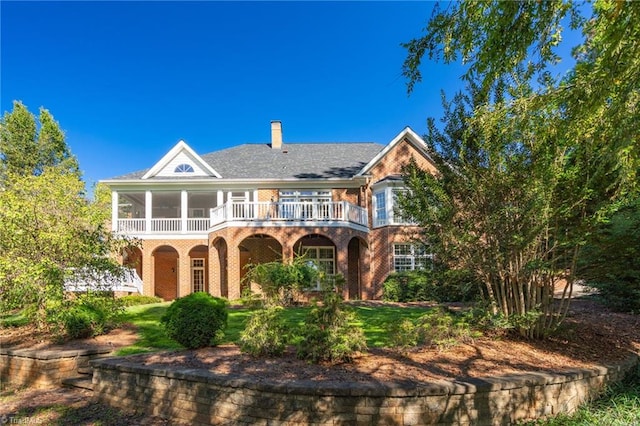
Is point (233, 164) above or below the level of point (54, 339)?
above

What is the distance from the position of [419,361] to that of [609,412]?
232 cm

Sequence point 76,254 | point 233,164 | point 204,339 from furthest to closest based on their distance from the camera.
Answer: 1. point 233,164
2. point 76,254
3. point 204,339

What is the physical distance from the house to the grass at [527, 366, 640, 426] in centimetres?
1196

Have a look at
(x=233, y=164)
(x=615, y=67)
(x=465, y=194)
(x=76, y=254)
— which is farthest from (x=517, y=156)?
(x=233, y=164)

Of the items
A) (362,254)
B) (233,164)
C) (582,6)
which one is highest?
(233,164)

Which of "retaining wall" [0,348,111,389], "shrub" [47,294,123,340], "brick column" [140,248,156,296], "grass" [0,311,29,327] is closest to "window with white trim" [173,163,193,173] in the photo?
"brick column" [140,248,156,296]

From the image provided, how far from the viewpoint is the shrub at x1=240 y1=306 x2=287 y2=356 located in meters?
6.11

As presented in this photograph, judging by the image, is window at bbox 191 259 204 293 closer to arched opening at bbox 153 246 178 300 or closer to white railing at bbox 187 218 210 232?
arched opening at bbox 153 246 178 300

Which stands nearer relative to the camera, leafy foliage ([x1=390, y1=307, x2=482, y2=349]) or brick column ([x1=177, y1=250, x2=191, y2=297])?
leafy foliage ([x1=390, y1=307, x2=482, y2=349])

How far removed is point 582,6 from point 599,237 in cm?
365

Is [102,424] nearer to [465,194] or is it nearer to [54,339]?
[54,339]

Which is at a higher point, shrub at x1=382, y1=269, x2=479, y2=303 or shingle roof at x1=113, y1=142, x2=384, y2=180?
shingle roof at x1=113, y1=142, x2=384, y2=180

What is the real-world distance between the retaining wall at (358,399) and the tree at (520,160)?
1.77 metres

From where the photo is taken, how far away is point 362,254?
19.5 m
